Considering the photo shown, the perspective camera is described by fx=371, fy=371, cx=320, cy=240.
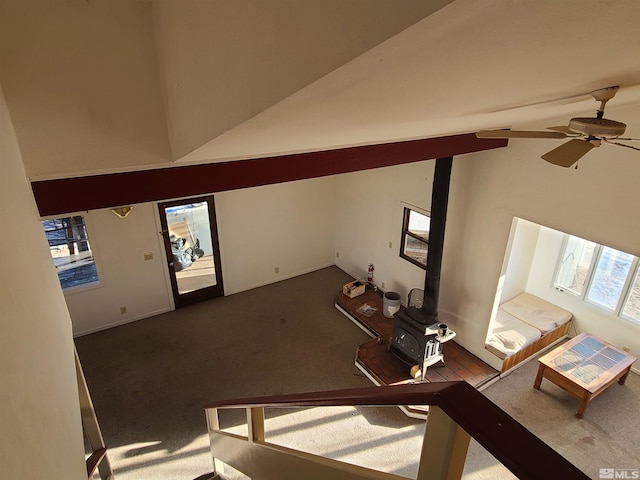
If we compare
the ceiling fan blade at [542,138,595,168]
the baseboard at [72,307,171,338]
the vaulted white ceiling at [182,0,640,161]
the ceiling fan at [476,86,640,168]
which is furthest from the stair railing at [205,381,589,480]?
the baseboard at [72,307,171,338]

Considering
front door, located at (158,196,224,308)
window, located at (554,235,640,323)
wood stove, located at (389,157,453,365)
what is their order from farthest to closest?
front door, located at (158,196,224,308)
window, located at (554,235,640,323)
wood stove, located at (389,157,453,365)

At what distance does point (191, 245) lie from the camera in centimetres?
627

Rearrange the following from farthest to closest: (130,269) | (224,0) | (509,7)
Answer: (130,269)
(224,0)
(509,7)

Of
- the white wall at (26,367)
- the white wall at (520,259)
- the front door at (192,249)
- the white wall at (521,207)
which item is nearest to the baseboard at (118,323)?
the front door at (192,249)

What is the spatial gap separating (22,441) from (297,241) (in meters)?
6.47

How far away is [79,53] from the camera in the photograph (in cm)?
150

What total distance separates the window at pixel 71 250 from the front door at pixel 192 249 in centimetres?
105

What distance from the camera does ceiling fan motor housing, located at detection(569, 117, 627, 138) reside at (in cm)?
179

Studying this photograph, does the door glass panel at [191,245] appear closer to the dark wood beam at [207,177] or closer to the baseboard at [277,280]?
the baseboard at [277,280]

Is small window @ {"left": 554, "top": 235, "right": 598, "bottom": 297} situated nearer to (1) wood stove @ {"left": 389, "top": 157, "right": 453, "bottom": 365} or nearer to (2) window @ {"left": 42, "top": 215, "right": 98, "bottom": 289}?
(1) wood stove @ {"left": 389, "top": 157, "right": 453, "bottom": 365}

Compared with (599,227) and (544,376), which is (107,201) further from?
(544,376)

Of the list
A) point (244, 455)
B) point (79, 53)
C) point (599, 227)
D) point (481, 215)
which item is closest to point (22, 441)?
point (79, 53)

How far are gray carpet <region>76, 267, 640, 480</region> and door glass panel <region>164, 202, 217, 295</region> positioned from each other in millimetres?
483

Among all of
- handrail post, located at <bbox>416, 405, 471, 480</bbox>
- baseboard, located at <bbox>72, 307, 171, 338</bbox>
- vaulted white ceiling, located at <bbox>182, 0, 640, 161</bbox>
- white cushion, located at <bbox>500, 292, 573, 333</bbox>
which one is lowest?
baseboard, located at <bbox>72, 307, 171, 338</bbox>
